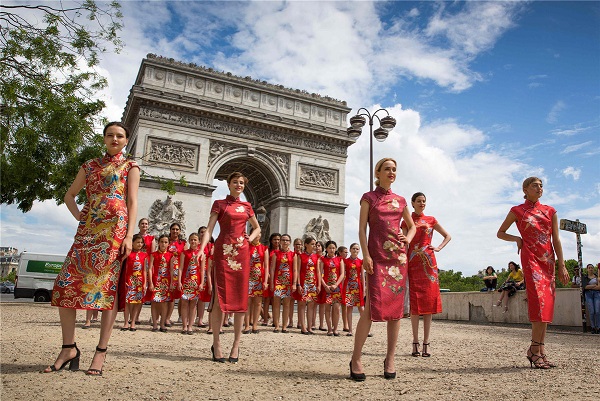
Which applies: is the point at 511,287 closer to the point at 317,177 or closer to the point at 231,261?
the point at 231,261

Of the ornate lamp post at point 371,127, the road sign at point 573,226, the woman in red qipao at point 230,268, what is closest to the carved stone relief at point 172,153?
the ornate lamp post at point 371,127

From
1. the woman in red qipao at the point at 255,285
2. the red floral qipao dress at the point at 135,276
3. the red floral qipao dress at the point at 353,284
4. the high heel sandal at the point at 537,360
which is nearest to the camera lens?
the high heel sandal at the point at 537,360

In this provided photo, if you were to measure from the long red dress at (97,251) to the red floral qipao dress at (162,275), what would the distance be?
5.34m

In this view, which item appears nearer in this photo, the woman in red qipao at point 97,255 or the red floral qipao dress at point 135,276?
the woman in red qipao at point 97,255

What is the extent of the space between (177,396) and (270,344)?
3924mm

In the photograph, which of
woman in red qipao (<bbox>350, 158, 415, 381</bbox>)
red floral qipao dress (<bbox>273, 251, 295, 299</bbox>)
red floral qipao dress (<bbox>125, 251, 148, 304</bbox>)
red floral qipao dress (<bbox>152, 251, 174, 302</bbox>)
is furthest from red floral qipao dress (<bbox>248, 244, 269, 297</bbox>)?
woman in red qipao (<bbox>350, 158, 415, 381</bbox>)

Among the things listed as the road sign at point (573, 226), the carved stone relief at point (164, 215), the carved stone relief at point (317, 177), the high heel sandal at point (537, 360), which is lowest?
the high heel sandal at point (537, 360)

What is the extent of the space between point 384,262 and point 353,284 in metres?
5.88

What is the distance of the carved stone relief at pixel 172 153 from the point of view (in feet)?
83.1

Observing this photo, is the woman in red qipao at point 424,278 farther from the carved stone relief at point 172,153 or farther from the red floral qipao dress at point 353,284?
the carved stone relief at point 172,153

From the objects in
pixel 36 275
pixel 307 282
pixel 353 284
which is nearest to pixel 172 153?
pixel 36 275

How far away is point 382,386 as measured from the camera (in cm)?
409

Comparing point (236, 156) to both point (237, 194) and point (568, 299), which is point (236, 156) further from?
point (237, 194)

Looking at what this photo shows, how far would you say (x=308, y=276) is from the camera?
10328mm
